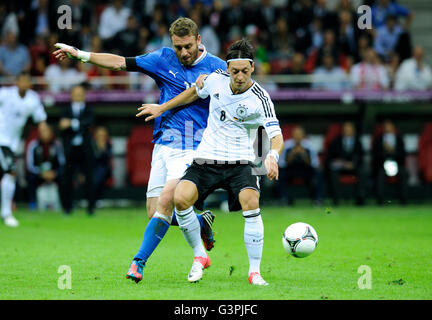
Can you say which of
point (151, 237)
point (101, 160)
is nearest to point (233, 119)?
point (151, 237)

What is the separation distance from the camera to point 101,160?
18.3 metres

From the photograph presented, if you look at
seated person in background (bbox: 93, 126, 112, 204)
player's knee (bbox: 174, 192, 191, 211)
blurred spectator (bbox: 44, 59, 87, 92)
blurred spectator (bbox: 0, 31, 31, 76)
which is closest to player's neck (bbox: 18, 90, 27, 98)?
seated person in background (bbox: 93, 126, 112, 204)

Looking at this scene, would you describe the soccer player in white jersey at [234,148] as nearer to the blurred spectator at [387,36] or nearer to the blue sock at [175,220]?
the blue sock at [175,220]

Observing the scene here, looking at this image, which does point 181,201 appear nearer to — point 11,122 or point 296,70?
point 11,122

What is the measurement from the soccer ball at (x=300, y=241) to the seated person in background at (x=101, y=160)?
33.6ft

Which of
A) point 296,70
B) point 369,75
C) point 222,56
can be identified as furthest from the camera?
point 222,56

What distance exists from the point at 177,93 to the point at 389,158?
36.2 feet

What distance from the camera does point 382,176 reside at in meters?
19.0

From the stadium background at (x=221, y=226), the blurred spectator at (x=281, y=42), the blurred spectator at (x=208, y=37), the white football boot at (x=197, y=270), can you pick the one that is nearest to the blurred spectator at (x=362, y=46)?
the stadium background at (x=221, y=226)

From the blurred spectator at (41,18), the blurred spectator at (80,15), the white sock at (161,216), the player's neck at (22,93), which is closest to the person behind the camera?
the white sock at (161,216)

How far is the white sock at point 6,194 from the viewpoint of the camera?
15.0 meters

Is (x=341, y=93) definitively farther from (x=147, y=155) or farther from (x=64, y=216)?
(x=64, y=216)

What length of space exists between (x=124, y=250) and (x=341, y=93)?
9741 millimetres
